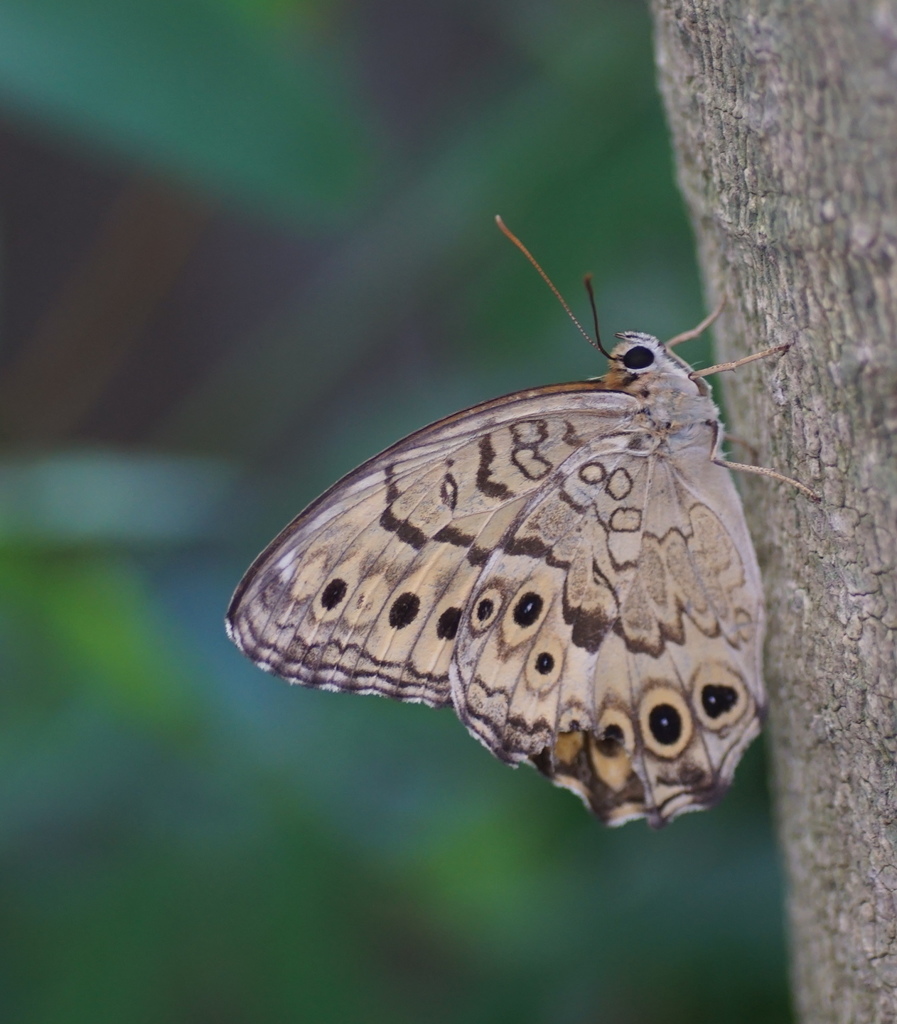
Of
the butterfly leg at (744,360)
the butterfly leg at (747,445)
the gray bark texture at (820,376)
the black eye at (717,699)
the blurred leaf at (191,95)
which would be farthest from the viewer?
the blurred leaf at (191,95)

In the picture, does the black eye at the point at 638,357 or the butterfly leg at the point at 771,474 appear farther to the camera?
the black eye at the point at 638,357

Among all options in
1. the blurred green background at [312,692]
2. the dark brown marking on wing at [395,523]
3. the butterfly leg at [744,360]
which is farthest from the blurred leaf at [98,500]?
the butterfly leg at [744,360]

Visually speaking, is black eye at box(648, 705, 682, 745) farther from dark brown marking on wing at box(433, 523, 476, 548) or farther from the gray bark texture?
dark brown marking on wing at box(433, 523, 476, 548)

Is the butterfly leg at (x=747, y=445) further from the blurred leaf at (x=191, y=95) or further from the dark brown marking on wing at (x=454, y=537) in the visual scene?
the blurred leaf at (x=191, y=95)

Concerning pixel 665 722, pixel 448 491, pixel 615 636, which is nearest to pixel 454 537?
pixel 448 491

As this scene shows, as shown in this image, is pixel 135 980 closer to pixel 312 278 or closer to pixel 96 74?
pixel 96 74

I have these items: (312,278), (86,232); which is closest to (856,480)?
(312,278)
